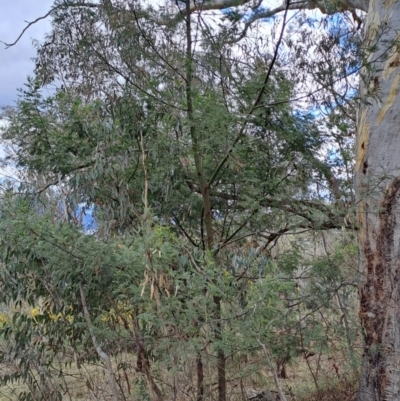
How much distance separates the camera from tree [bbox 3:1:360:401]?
254cm

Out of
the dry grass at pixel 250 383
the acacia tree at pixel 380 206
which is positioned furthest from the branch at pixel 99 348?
the acacia tree at pixel 380 206

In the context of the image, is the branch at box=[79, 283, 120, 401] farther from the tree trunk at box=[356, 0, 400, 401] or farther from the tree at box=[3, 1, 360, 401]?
the tree trunk at box=[356, 0, 400, 401]

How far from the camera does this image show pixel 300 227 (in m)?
2.79

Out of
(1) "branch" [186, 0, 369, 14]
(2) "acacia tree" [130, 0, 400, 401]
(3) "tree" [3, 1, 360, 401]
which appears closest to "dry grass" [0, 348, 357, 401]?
(3) "tree" [3, 1, 360, 401]

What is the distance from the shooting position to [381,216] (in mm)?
2705

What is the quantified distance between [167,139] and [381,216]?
4.11 ft

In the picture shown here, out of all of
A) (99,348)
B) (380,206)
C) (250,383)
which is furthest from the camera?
(250,383)

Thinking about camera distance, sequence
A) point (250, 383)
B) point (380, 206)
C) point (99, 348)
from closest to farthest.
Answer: point (99, 348) → point (380, 206) → point (250, 383)

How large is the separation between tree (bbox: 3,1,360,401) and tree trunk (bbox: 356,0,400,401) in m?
0.22

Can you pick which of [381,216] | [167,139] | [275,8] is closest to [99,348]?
[167,139]

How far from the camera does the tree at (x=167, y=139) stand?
8.32ft

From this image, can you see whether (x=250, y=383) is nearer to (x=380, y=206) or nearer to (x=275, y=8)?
(x=380, y=206)

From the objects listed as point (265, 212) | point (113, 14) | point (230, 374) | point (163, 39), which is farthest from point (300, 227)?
point (113, 14)

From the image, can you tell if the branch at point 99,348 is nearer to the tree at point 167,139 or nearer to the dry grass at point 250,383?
the tree at point 167,139
